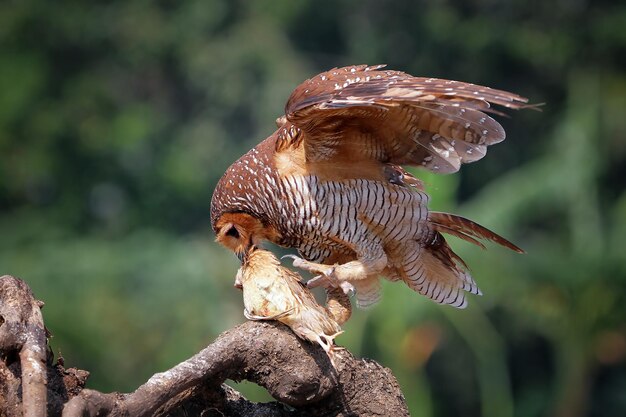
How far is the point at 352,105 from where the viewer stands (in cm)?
453

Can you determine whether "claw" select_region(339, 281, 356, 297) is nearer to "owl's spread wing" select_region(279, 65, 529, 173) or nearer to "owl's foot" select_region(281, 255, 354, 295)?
"owl's foot" select_region(281, 255, 354, 295)

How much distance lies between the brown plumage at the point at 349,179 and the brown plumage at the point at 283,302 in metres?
0.21

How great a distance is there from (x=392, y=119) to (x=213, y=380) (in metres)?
1.39

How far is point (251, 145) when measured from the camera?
20797 millimetres

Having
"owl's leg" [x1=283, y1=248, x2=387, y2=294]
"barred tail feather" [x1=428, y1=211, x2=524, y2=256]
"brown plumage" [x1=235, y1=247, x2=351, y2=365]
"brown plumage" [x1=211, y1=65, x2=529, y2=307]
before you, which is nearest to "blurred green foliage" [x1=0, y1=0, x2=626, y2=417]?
"barred tail feather" [x1=428, y1=211, x2=524, y2=256]

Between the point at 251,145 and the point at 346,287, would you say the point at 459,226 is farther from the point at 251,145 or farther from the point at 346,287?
the point at 251,145

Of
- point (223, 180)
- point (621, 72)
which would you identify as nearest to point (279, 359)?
point (223, 180)

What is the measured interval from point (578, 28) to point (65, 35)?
10.8 metres

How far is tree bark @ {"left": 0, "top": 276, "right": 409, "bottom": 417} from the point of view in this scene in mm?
3818

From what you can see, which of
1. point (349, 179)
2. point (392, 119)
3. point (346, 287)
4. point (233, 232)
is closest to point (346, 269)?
point (346, 287)

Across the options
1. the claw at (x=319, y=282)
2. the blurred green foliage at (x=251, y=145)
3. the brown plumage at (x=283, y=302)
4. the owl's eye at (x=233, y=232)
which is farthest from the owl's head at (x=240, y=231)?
the blurred green foliage at (x=251, y=145)

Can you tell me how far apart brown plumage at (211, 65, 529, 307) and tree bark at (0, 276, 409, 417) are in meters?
0.51

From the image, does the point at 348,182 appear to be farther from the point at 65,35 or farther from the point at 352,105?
the point at 65,35

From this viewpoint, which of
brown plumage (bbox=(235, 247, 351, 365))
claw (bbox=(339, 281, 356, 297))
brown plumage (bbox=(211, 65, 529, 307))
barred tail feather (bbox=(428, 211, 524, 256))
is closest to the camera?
brown plumage (bbox=(235, 247, 351, 365))
